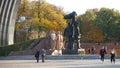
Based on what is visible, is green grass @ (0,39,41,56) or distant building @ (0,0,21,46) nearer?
green grass @ (0,39,41,56)

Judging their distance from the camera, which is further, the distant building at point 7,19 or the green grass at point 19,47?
the distant building at point 7,19

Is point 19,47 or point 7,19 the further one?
point 7,19

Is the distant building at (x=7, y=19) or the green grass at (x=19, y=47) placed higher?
the distant building at (x=7, y=19)

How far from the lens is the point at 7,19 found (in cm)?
5469

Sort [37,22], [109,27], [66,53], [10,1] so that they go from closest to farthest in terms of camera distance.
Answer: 1. [66,53]
2. [10,1]
3. [37,22]
4. [109,27]

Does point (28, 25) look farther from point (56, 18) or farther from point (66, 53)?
point (66, 53)

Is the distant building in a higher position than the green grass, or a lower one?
higher

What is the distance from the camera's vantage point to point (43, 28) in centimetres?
6450

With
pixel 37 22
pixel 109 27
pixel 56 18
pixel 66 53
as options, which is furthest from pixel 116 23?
pixel 66 53

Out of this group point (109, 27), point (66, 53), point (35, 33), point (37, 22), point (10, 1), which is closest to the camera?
point (66, 53)

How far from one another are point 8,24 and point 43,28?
433 inches

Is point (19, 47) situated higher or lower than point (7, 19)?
lower

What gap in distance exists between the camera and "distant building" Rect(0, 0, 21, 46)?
52.8 m

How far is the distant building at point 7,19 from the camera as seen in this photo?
52844 mm
